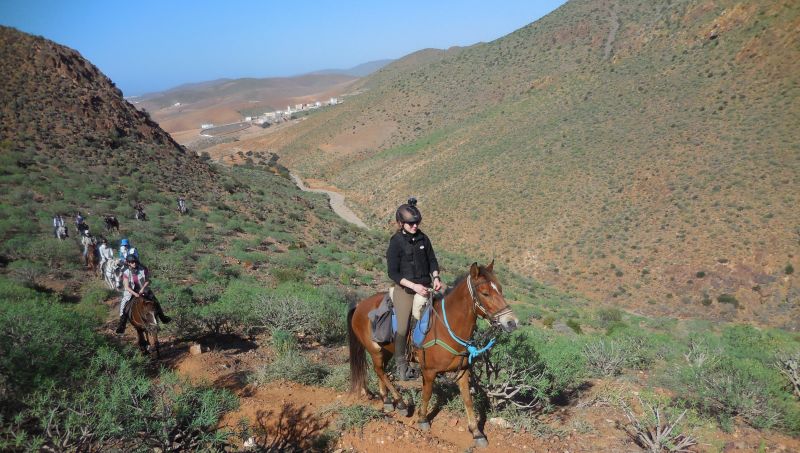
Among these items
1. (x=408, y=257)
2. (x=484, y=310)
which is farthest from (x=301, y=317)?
(x=484, y=310)

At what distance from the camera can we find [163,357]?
7.68 m

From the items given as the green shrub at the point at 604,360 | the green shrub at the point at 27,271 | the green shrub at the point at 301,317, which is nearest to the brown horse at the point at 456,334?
the green shrub at the point at 301,317

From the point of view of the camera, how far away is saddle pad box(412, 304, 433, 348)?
17.6 feet

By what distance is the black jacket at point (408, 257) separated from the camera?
5406mm

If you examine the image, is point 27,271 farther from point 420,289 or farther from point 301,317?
point 420,289

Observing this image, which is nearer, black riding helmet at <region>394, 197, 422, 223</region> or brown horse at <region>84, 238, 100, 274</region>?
black riding helmet at <region>394, 197, 422, 223</region>

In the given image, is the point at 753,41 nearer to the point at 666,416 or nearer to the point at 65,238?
the point at 666,416

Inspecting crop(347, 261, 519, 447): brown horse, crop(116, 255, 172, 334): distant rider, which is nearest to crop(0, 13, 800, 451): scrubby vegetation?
crop(347, 261, 519, 447): brown horse

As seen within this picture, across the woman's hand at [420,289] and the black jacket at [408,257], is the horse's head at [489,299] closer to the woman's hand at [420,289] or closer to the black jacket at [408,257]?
the woman's hand at [420,289]

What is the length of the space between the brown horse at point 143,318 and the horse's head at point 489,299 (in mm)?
6100

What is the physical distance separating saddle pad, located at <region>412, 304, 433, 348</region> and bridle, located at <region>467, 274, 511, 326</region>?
713mm

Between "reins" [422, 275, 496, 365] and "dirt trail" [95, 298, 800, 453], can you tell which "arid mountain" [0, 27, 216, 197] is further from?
"reins" [422, 275, 496, 365]

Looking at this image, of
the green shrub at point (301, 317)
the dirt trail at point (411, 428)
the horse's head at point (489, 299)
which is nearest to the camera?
the horse's head at point (489, 299)

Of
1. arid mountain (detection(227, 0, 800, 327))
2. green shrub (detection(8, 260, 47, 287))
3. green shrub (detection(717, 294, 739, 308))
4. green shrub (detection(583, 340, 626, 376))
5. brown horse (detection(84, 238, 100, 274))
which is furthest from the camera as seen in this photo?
arid mountain (detection(227, 0, 800, 327))
